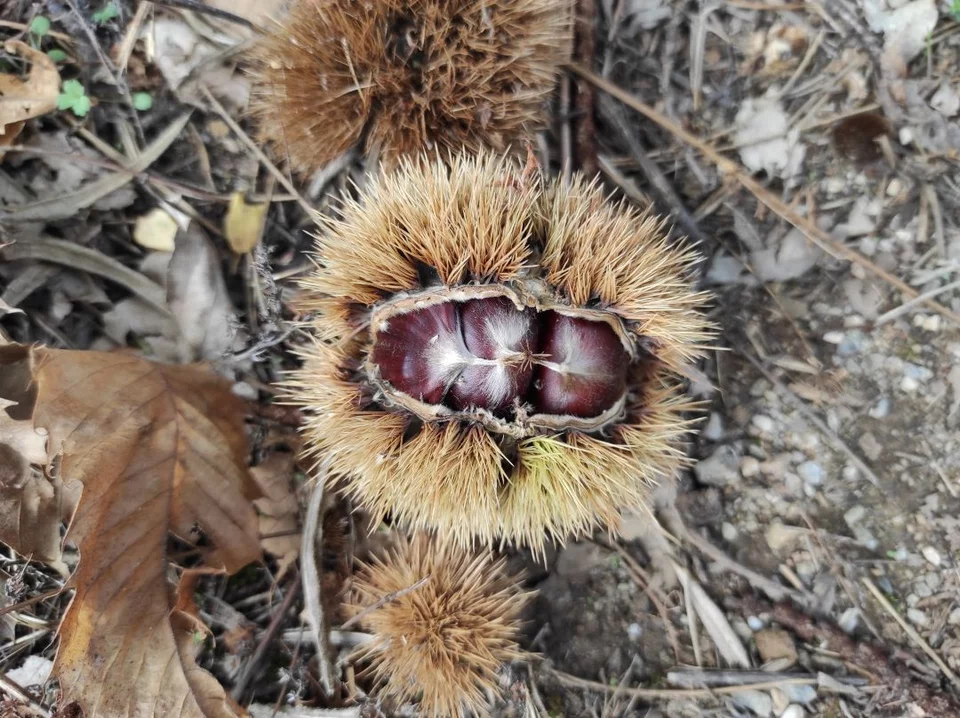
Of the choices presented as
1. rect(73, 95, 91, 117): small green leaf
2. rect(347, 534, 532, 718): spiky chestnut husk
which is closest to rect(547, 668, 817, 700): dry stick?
rect(347, 534, 532, 718): spiky chestnut husk

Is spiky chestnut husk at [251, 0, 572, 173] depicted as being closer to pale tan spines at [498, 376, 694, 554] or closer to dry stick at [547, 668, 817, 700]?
pale tan spines at [498, 376, 694, 554]

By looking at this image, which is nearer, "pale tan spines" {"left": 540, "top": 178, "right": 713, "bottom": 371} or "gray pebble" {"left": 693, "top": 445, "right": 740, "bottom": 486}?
"pale tan spines" {"left": 540, "top": 178, "right": 713, "bottom": 371}

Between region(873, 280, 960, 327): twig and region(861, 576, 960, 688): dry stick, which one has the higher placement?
region(873, 280, 960, 327): twig

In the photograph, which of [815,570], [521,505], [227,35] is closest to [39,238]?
[227,35]

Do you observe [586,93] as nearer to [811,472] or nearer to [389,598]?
[811,472]

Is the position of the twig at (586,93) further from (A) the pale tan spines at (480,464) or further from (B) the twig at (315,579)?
(B) the twig at (315,579)

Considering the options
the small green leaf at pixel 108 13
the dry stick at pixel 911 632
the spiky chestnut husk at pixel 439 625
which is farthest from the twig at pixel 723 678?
the small green leaf at pixel 108 13

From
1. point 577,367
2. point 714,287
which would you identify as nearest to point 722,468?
point 714,287

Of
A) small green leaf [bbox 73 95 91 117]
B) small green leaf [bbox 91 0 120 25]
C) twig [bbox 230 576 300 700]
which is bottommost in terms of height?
twig [bbox 230 576 300 700]
